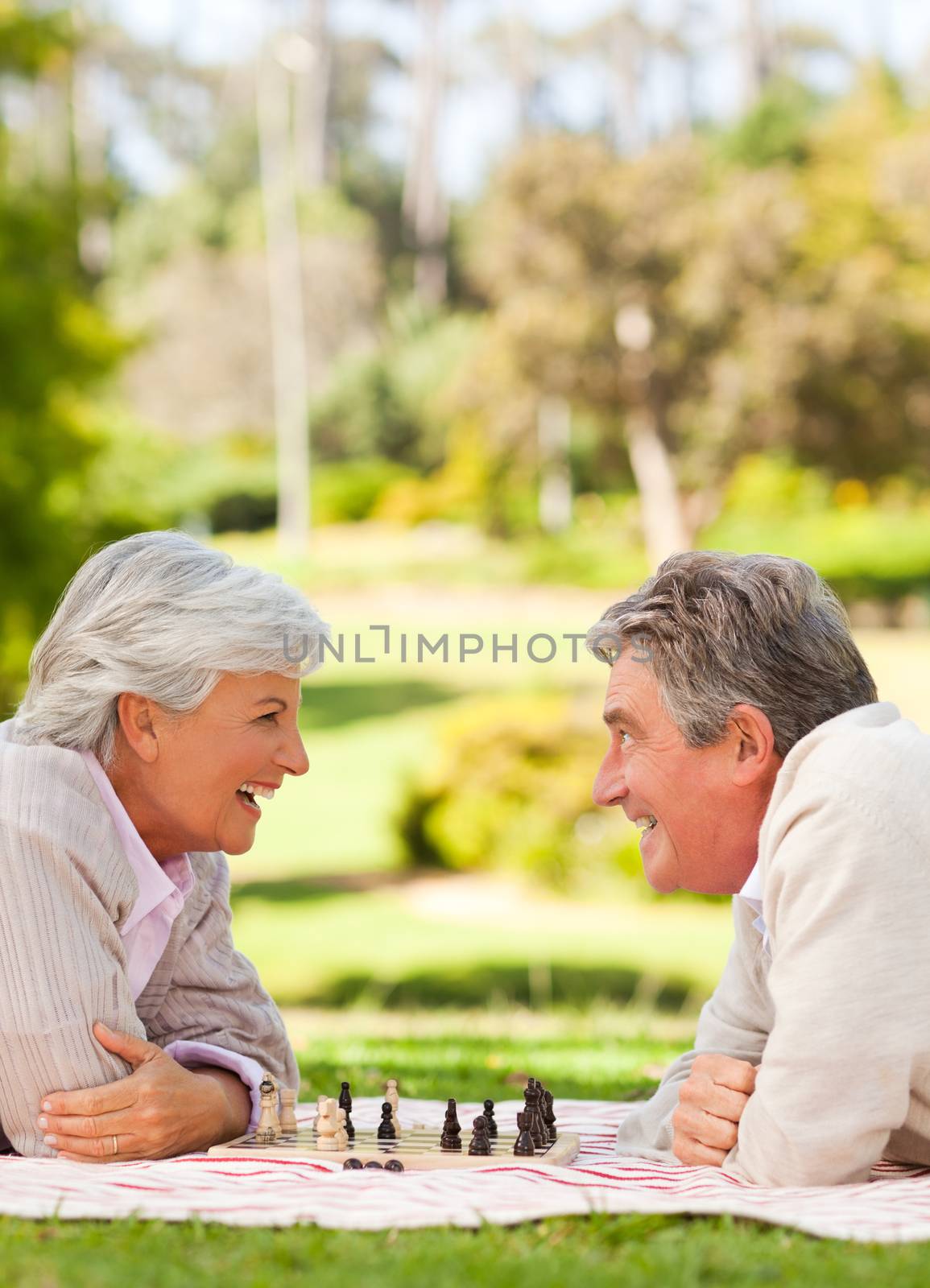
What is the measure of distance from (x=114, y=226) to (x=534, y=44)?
38.7ft

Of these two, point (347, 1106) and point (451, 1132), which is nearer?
point (451, 1132)

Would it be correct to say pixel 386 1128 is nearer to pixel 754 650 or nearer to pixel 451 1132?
pixel 451 1132

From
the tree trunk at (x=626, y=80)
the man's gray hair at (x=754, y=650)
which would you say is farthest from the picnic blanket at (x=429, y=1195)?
the tree trunk at (x=626, y=80)

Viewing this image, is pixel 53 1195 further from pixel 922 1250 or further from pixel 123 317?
pixel 123 317

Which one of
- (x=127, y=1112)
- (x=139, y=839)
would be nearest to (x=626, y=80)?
(x=139, y=839)

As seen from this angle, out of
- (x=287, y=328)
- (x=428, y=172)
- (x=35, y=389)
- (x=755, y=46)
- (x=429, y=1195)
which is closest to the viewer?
(x=429, y=1195)

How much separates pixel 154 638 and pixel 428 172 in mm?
37730

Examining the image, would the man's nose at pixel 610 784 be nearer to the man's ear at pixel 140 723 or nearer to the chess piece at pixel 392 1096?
the chess piece at pixel 392 1096

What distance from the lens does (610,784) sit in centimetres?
357

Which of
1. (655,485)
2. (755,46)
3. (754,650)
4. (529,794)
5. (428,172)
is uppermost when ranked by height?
(755,46)

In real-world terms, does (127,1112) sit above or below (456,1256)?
below

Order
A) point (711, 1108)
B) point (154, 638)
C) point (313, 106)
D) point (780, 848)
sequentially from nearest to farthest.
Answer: point (780, 848) < point (711, 1108) < point (154, 638) < point (313, 106)

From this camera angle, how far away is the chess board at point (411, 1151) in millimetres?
3318

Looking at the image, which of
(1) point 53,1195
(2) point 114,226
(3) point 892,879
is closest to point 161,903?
(1) point 53,1195
